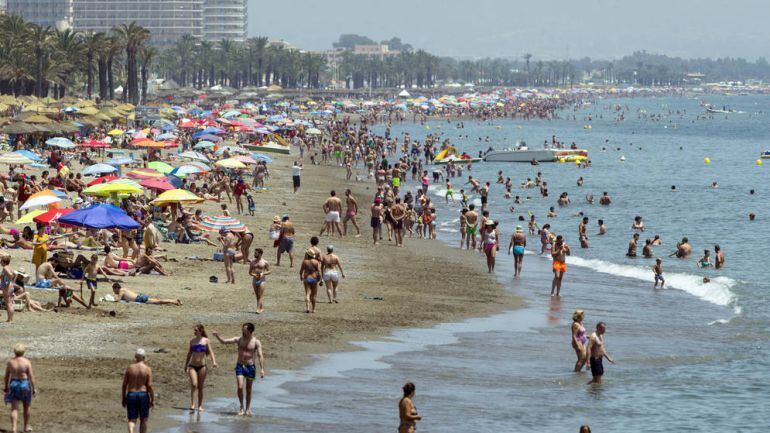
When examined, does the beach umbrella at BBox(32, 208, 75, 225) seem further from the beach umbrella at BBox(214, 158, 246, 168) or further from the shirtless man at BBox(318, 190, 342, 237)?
the beach umbrella at BBox(214, 158, 246, 168)

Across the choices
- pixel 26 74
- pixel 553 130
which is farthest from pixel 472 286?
pixel 553 130

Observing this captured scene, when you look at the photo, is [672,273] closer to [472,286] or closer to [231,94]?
[472,286]

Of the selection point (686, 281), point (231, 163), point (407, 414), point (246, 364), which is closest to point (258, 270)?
point (246, 364)

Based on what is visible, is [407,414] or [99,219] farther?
[99,219]

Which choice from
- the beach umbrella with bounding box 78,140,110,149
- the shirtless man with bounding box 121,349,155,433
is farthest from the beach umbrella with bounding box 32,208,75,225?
the beach umbrella with bounding box 78,140,110,149

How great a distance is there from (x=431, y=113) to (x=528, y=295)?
444ft

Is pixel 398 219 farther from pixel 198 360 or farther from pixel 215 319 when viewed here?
pixel 198 360

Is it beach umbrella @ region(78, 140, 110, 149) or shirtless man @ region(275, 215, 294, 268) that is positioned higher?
beach umbrella @ region(78, 140, 110, 149)

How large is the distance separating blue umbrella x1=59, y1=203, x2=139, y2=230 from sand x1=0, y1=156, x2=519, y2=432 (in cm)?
114

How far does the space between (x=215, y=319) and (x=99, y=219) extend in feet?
11.5

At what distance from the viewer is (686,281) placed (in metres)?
30.9

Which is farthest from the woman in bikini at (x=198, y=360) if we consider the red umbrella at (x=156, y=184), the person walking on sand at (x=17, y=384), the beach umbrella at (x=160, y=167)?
the beach umbrella at (x=160, y=167)

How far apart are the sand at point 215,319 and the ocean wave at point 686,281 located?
3.65 meters

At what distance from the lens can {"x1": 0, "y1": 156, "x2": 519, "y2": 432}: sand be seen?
50.8ft
